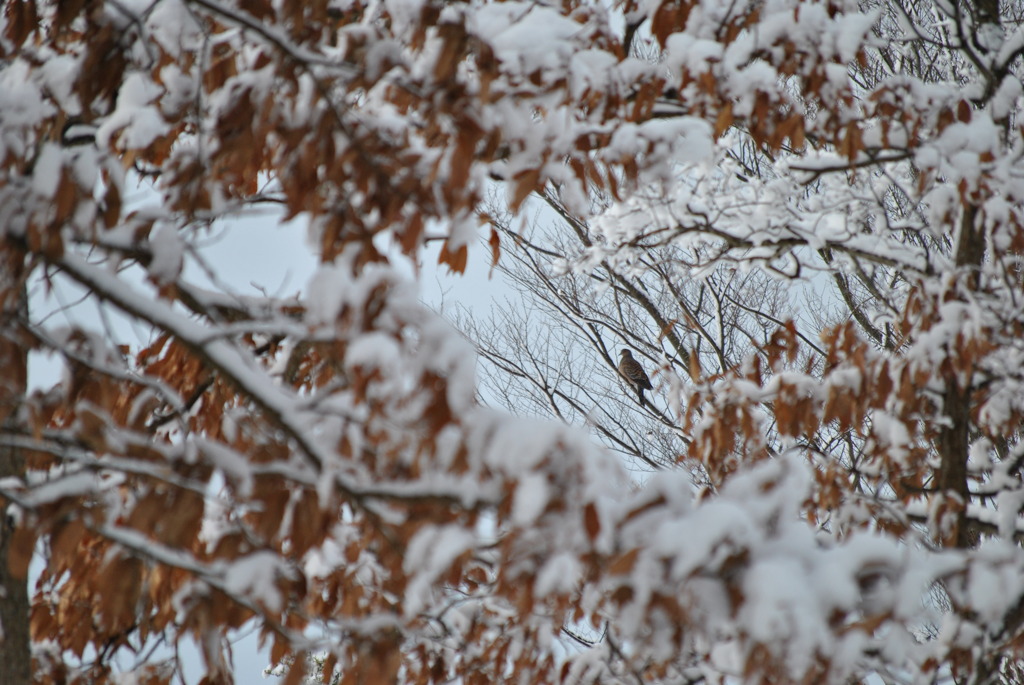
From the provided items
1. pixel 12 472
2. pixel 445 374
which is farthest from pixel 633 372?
pixel 445 374

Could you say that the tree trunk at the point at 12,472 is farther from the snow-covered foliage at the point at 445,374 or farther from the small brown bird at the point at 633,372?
the small brown bird at the point at 633,372

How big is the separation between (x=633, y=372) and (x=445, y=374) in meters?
7.44

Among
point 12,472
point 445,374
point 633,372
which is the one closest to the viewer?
point 445,374

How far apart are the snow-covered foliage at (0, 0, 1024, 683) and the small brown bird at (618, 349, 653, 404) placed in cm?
456

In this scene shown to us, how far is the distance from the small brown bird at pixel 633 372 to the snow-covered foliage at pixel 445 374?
15.0ft

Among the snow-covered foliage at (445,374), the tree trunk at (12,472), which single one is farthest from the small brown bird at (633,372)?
the tree trunk at (12,472)

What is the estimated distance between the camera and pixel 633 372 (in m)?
8.70

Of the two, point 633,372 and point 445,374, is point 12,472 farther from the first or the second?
point 633,372

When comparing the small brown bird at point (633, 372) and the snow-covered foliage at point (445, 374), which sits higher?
the small brown bird at point (633, 372)

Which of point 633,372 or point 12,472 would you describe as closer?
point 12,472

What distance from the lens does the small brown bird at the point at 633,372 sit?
869cm

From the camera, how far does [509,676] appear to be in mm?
3406

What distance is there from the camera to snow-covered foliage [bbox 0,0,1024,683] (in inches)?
55.2

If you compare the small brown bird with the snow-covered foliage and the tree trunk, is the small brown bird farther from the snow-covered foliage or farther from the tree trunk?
the tree trunk
